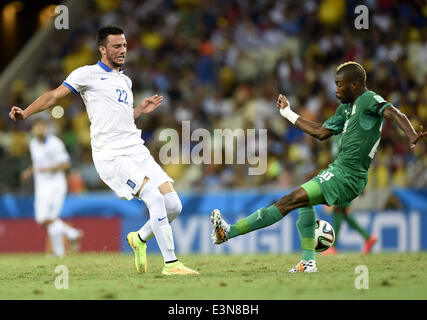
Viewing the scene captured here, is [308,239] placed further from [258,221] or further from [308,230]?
[258,221]

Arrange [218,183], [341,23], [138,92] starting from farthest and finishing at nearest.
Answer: [138,92] < [341,23] < [218,183]

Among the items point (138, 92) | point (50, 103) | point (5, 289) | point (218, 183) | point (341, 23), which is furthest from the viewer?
point (138, 92)

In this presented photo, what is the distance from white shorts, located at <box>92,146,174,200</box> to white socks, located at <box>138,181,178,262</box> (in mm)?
137

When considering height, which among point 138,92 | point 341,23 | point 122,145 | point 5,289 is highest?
point 341,23

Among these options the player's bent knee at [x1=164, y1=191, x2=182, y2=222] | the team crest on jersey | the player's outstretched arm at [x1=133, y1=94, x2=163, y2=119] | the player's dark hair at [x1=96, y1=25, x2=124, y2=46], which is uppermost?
the player's dark hair at [x1=96, y1=25, x2=124, y2=46]

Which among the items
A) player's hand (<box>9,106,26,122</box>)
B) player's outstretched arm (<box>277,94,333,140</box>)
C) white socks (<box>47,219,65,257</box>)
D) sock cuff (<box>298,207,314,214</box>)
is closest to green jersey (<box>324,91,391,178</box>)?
player's outstretched arm (<box>277,94,333,140</box>)

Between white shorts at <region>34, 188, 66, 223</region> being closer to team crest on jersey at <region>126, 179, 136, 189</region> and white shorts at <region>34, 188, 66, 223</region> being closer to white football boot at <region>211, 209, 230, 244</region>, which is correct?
team crest on jersey at <region>126, 179, 136, 189</region>

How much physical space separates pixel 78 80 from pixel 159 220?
1821 millimetres

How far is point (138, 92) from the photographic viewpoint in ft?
72.1

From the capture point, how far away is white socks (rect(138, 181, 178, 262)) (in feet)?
28.2

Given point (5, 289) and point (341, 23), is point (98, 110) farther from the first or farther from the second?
point (341, 23)
